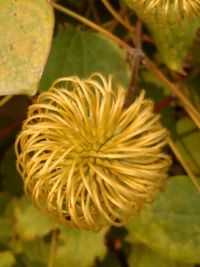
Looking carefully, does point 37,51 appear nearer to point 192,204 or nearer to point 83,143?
point 83,143

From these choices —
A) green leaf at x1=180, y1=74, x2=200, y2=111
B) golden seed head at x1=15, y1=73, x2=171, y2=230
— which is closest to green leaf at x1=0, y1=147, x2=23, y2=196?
green leaf at x1=180, y1=74, x2=200, y2=111

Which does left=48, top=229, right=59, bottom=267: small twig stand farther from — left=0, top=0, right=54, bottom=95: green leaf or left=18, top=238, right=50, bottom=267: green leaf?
left=0, top=0, right=54, bottom=95: green leaf

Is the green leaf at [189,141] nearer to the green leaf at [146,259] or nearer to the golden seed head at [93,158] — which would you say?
the green leaf at [146,259]

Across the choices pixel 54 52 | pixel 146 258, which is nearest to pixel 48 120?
pixel 54 52

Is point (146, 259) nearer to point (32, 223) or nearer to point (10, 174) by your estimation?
point (32, 223)

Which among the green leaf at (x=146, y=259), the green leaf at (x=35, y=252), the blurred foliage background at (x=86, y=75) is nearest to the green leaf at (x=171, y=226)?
the blurred foliage background at (x=86, y=75)

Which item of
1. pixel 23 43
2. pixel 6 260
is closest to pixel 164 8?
pixel 23 43
